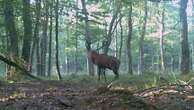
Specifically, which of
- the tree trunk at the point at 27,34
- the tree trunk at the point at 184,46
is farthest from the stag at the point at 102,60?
the tree trunk at the point at 184,46

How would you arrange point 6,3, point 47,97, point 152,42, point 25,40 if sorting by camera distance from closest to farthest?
point 47,97 < point 6,3 < point 25,40 < point 152,42

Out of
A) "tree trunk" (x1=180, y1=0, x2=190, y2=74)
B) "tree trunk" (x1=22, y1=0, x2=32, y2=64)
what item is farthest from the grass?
"tree trunk" (x1=22, y1=0, x2=32, y2=64)

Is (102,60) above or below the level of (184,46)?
below

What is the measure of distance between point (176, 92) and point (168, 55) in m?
71.0

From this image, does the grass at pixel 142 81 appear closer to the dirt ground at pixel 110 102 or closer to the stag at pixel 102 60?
the stag at pixel 102 60

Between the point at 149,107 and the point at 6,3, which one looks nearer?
the point at 149,107

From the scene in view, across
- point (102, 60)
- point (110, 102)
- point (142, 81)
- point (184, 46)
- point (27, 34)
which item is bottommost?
point (142, 81)

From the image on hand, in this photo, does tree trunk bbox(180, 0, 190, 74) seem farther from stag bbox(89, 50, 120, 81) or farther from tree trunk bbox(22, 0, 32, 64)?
tree trunk bbox(22, 0, 32, 64)

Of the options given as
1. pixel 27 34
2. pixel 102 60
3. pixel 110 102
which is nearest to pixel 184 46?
pixel 102 60

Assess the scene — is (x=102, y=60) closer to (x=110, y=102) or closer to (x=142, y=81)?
(x=142, y=81)

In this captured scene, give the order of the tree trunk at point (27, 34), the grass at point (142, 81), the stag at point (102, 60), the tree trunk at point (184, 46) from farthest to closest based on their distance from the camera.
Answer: the tree trunk at point (184, 46), the tree trunk at point (27, 34), the stag at point (102, 60), the grass at point (142, 81)

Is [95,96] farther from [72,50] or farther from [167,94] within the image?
[72,50]

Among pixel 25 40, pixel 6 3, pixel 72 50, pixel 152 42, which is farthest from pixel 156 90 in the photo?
pixel 152 42

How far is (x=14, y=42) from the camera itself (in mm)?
24688
